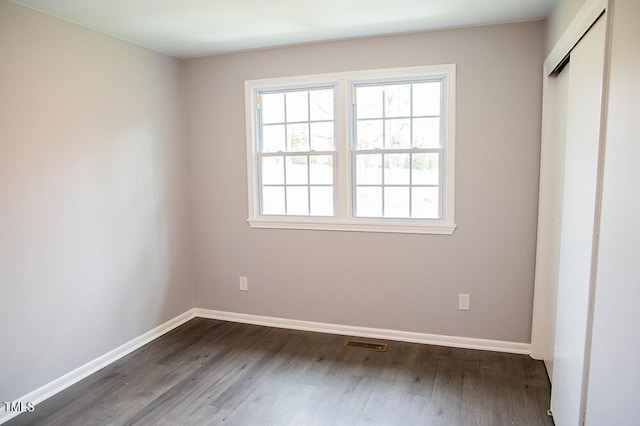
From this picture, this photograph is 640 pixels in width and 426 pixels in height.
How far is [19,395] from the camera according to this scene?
8.46 ft

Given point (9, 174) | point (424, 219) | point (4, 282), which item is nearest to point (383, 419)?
point (424, 219)

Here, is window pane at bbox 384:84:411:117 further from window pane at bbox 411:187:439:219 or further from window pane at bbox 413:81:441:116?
window pane at bbox 411:187:439:219

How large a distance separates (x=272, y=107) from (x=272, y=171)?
581 mm

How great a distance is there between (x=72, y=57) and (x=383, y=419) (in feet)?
10.3

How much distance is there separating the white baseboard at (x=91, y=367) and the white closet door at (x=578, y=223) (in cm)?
303

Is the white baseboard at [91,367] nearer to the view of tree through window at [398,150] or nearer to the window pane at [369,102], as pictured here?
the view of tree through window at [398,150]

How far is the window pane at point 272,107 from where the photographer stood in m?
3.79

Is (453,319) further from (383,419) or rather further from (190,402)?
(190,402)

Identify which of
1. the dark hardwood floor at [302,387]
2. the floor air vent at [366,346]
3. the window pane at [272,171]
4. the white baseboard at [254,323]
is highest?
the window pane at [272,171]

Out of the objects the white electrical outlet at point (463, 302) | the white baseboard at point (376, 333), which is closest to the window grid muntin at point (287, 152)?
the white baseboard at point (376, 333)

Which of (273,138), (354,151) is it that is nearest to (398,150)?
(354,151)

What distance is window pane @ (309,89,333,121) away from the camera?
361 centimetres

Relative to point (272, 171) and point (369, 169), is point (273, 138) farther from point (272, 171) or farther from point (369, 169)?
point (369, 169)

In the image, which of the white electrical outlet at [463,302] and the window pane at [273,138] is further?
the window pane at [273,138]
